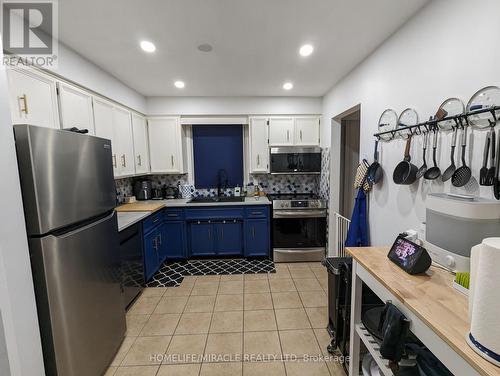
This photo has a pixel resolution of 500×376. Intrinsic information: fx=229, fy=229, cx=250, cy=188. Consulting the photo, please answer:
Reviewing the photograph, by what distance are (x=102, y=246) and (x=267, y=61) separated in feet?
7.42

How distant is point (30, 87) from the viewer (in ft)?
5.44

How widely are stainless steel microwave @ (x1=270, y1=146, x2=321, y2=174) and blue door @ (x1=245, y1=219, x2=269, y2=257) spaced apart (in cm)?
86

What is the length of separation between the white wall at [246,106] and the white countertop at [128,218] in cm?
174

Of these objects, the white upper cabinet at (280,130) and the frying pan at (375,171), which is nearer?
the frying pan at (375,171)

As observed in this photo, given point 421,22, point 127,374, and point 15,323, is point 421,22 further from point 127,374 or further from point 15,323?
point 127,374

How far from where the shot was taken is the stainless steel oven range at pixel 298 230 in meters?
3.42

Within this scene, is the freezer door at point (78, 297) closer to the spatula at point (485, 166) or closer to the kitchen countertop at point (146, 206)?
the kitchen countertop at point (146, 206)

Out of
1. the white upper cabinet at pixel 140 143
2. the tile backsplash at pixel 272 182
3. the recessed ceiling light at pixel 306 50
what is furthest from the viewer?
the tile backsplash at pixel 272 182

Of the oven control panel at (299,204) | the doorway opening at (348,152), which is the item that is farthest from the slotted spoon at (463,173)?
the oven control panel at (299,204)

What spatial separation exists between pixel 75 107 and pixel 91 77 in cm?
44

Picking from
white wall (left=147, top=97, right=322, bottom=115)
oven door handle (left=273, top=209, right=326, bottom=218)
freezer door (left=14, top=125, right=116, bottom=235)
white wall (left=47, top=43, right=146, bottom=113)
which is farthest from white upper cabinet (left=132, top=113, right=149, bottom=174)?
oven door handle (left=273, top=209, right=326, bottom=218)

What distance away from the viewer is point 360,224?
2314mm

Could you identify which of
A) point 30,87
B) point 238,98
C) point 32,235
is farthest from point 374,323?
point 238,98

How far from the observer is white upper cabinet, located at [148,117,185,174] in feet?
12.0
